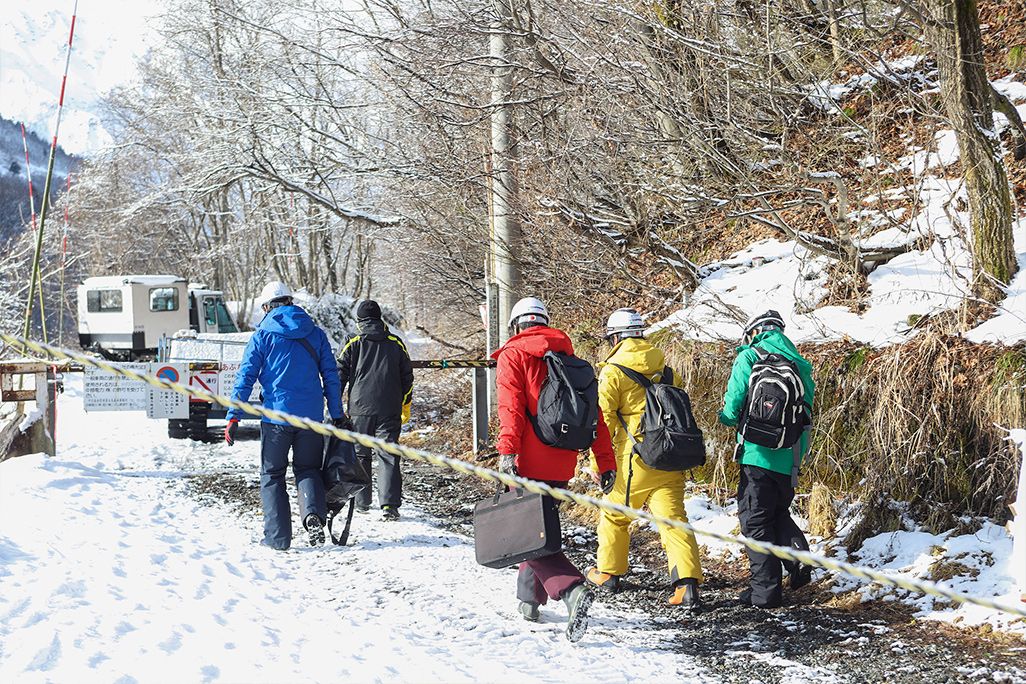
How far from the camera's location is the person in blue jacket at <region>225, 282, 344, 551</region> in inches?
251

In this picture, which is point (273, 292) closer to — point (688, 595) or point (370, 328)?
point (370, 328)

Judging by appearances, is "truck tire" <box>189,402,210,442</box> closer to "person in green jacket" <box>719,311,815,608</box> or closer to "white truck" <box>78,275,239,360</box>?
"person in green jacket" <box>719,311,815,608</box>

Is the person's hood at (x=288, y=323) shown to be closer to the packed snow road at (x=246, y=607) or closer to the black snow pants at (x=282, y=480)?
the black snow pants at (x=282, y=480)

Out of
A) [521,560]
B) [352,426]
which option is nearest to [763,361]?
[521,560]

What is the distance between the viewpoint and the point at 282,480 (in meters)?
6.46

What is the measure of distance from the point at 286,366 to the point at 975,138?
5.17 m

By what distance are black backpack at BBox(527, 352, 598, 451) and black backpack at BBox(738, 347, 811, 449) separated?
41.4 inches

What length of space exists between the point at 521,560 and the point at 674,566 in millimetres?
1182

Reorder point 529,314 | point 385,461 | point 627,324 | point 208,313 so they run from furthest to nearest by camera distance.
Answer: point 208,313
point 385,461
point 627,324
point 529,314

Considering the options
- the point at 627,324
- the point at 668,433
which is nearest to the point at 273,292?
the point at 627,324

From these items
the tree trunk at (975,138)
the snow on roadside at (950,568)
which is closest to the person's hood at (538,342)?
the snow on roadside at (950,568)

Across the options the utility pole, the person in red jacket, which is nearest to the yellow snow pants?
the person in red jacket

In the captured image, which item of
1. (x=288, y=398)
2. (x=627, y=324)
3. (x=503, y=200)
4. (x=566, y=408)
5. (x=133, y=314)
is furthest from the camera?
(x=133, y=314)

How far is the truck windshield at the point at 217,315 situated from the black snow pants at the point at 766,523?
2152 cm
